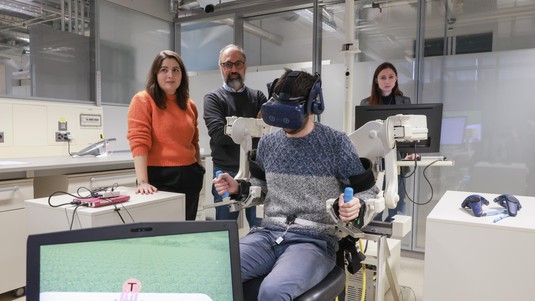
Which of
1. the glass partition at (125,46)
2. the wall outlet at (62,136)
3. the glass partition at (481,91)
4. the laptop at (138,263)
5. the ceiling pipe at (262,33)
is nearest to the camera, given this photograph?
the laptop at (138,263)

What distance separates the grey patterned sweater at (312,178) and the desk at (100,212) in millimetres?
563

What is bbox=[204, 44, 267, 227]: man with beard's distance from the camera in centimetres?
225

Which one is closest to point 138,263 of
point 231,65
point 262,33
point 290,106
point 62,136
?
point 290,106

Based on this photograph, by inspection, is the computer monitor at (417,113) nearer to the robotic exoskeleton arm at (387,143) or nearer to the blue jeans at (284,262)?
the robotic exoskeleton arm at (387,143)

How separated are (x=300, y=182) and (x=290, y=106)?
0.30 m

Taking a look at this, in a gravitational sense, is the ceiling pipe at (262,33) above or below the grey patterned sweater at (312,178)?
above

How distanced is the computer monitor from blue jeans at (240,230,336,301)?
45.1 inches

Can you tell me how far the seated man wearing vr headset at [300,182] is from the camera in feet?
4.41

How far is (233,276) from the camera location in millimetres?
837

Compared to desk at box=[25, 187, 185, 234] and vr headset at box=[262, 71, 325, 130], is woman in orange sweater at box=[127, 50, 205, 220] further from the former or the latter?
vr headset at box=[262, 71, 325, 130]

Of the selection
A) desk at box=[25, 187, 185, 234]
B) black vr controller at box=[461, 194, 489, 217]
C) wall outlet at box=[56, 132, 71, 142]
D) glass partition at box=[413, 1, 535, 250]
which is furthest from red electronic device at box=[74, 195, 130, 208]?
glass partition at box=[413, 1, 535, 250]

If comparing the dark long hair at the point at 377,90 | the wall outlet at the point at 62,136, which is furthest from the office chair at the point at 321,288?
the wall outlet at the point at 62,136

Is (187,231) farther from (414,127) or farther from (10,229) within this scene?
(10,229)

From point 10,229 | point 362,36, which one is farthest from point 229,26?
point 10,229
